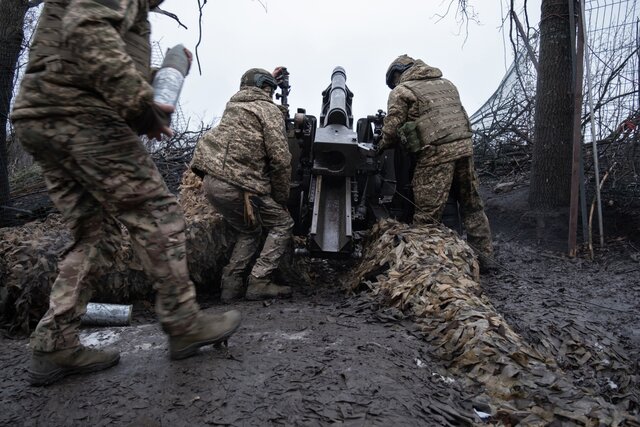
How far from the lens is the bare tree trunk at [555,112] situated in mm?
6539

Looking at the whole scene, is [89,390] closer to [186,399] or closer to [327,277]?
[186,399]

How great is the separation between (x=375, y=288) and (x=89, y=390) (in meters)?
2.16

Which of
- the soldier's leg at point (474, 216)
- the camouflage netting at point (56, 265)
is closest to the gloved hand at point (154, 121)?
the camouflage netting at point (56, 265)

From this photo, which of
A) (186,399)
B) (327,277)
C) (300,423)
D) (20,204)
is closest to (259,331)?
(186,399)

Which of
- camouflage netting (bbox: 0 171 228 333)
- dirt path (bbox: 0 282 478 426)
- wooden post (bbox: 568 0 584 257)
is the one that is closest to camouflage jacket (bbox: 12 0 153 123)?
camouflage netting (bbox: 0 171 228 333)

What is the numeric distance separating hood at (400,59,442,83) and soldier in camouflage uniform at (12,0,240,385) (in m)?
3.48

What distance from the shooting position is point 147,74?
8.57 ft

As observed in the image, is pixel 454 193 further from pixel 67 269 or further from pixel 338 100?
pixel 67 269

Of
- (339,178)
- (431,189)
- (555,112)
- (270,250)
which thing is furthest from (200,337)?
(555,112)

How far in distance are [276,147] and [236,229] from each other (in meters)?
0.89

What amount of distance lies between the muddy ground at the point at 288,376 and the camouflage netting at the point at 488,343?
4.2 inches

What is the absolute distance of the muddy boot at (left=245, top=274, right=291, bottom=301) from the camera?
468cm

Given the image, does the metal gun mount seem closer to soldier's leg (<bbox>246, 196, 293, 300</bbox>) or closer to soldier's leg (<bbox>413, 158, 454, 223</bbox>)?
soldier's leg (<bbox>246, 196, 293, 300</bbox>)

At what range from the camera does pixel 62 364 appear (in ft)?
8.38
